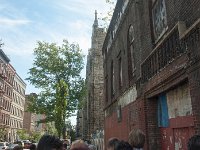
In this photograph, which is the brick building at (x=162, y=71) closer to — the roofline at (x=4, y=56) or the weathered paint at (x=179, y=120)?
the weathered paint at (x=179, y=120)

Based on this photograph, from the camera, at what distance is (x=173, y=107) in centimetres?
781

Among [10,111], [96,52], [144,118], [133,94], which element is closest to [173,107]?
[144,118]

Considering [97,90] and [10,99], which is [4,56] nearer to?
[10,99]

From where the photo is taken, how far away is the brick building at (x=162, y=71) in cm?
608

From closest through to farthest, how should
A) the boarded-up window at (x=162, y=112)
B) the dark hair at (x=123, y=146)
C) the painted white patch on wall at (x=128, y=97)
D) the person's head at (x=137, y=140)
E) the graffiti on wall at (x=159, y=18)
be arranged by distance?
1. the dark hair at (x=123, y=146)
2. the person's head at (x=137, y=140)
3. the graffiti on wall at (x=159, y=18)
4. the boarded-up window at (x=162, y=112)
5. the painted white patch on wall at (x=128, y=97)

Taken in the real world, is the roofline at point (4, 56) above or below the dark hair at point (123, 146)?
above

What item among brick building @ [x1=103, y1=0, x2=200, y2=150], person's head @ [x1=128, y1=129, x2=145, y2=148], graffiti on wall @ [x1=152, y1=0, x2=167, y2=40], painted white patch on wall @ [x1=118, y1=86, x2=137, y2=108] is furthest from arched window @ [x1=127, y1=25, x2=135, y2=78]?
person's head @ [x1=128, y1=129, x2=145, y2=148]

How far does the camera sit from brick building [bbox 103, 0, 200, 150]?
6.08 metres

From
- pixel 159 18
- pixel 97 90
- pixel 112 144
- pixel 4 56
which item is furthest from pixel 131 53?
pixel 4 56

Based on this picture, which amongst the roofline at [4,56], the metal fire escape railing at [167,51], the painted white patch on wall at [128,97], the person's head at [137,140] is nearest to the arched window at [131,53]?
the painted white patch on wall at [128,97]

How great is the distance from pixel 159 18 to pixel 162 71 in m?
2.05

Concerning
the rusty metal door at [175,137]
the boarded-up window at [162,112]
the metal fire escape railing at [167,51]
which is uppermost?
the metal fire escape railing at [167,51]

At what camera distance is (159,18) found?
8.89 m

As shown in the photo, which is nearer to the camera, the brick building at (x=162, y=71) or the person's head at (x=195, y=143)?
the person's head at (x=195, y=143)
